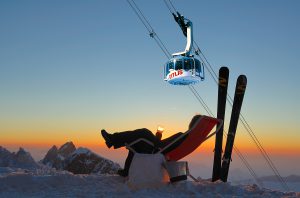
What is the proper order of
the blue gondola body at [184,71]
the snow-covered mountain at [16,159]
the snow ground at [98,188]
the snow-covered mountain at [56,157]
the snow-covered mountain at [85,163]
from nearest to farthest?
the snow ground at [98,188]
the blue gondola body at [184,71]
the snow-covered mountain at [16,159]
the snow-covered mountain at [85,163]
the snow-covered mountain at [56,157]

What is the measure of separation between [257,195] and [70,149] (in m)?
161

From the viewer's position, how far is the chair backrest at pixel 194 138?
31.8ft

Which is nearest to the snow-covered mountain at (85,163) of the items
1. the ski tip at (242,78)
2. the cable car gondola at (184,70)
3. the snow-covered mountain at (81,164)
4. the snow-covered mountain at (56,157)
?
the snow-covered mountain at (81,164)

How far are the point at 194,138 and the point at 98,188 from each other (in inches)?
99.3

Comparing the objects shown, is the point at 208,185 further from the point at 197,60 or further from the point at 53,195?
the point at 197,60

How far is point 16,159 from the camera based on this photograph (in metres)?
27.8

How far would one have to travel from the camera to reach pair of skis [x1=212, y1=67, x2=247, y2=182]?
1339 centimetres

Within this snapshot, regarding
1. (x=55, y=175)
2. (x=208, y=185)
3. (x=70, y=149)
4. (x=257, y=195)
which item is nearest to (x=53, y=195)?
(x=55, y=175)

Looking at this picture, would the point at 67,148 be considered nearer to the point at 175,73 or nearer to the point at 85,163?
the point at 85,163

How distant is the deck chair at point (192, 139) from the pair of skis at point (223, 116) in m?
3.62

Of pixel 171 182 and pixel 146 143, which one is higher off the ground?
pixel 146 143

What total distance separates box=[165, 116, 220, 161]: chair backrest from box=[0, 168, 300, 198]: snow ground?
773 millimetres

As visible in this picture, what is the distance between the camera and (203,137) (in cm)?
988

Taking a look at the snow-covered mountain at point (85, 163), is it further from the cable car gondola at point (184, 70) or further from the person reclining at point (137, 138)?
the person reclining at point (137, 138)
